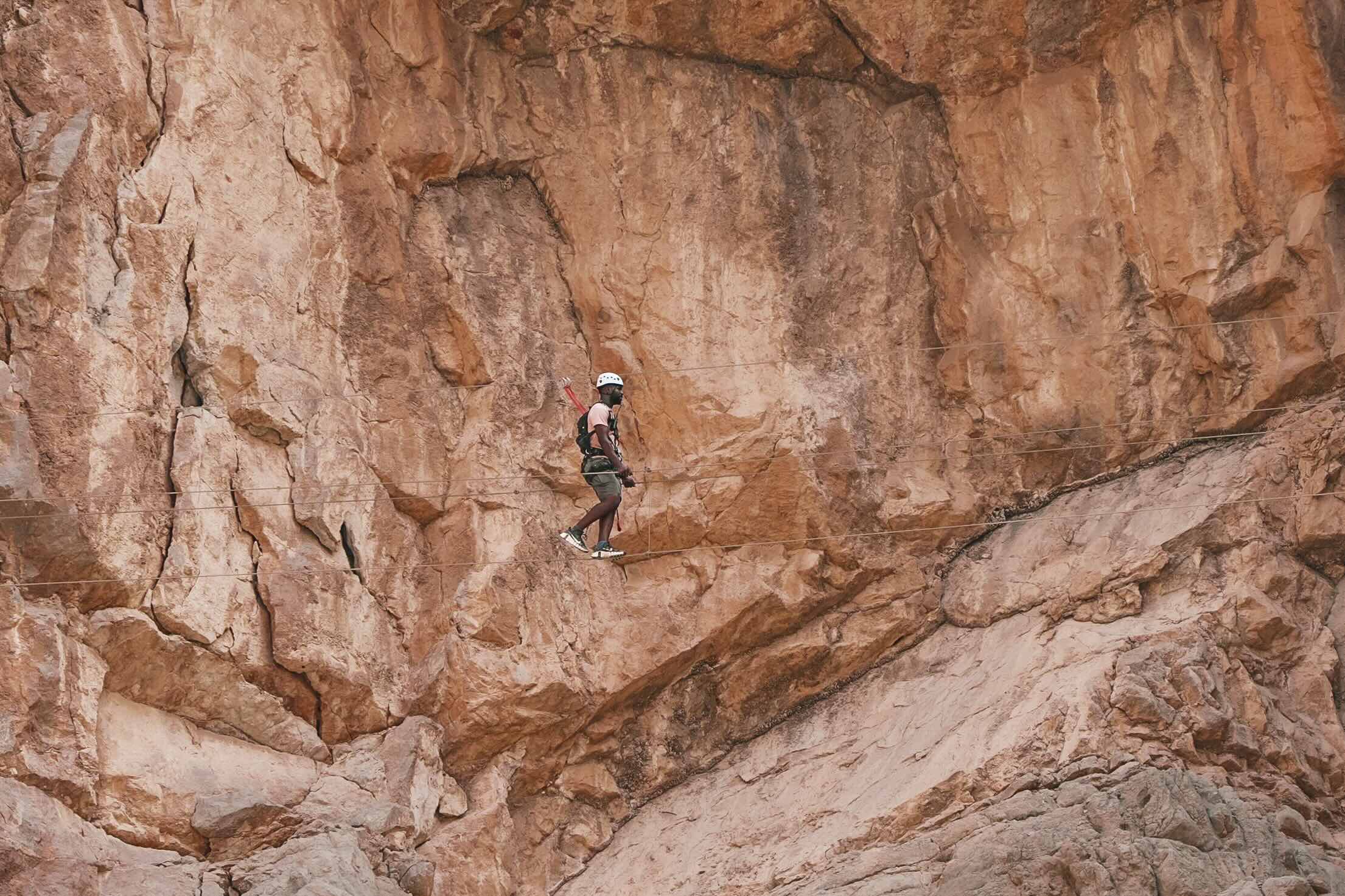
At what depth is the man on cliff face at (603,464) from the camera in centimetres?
1739

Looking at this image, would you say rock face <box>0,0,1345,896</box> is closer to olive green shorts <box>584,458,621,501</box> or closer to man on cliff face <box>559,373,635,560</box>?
man on cliff face <box>559,373,635,560</box>

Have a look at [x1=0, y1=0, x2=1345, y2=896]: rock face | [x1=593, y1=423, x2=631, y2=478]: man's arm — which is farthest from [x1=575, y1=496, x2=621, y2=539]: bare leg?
[x1=0, y1=0, x2=1345, y2=896]: rock face

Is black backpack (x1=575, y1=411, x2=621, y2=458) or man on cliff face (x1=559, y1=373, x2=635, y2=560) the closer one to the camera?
man on cliff face (x1=559, y1=373, x2=635, y2=560)

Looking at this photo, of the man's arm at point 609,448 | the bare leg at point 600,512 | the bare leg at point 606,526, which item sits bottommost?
the bare leg at point 606,526

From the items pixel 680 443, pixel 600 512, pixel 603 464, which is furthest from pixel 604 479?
pixel 680 443

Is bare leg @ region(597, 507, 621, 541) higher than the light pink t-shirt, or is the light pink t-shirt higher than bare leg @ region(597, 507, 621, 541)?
the light pink t-shirt

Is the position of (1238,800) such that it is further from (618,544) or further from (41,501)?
(41,501)

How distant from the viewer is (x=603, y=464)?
17.6m

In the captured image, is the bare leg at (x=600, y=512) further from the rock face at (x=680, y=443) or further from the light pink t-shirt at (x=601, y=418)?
the rock face at (x=680, y=443)

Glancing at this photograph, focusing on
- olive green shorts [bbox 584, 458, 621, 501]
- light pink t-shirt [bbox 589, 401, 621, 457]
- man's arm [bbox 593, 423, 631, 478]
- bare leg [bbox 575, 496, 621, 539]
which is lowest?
bare leg [bbox 575, 496, 621, 539]

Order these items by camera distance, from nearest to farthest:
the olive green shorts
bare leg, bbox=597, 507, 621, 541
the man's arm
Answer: the man's arm < the olive green shorts < bare leg, bbox=597, 507, 621, 541

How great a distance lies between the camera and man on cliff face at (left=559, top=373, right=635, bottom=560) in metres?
17.4

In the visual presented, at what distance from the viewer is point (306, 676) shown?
17766mm

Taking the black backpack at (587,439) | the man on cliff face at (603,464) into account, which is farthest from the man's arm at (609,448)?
the black backpack at (587,439)
